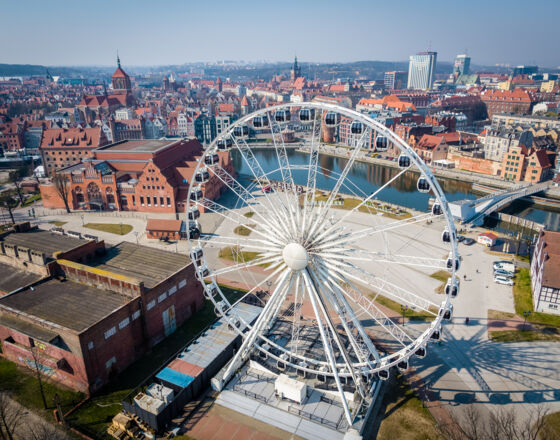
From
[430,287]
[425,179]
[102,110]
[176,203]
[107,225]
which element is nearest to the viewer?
[425,179]

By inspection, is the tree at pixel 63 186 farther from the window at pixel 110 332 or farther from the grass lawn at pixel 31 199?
the window at pixel 110 332

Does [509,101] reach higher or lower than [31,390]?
higher

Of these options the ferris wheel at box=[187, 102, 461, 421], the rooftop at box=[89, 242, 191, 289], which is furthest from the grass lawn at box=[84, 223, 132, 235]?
the ferris wheel at box=[187, 102, 461, 421]

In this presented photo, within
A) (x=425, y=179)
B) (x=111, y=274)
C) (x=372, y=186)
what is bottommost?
(x=372, y=186)

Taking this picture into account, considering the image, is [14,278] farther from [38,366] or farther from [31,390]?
[31,390]

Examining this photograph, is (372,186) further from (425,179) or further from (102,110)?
(102,110)

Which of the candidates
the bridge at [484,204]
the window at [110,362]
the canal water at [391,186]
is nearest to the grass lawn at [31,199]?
the canal water at [391,186]

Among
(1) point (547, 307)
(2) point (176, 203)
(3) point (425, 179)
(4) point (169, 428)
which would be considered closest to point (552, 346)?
(1) point (547, 307)

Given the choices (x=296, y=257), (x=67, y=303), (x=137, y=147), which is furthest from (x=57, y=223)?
(x=296, y=257)
